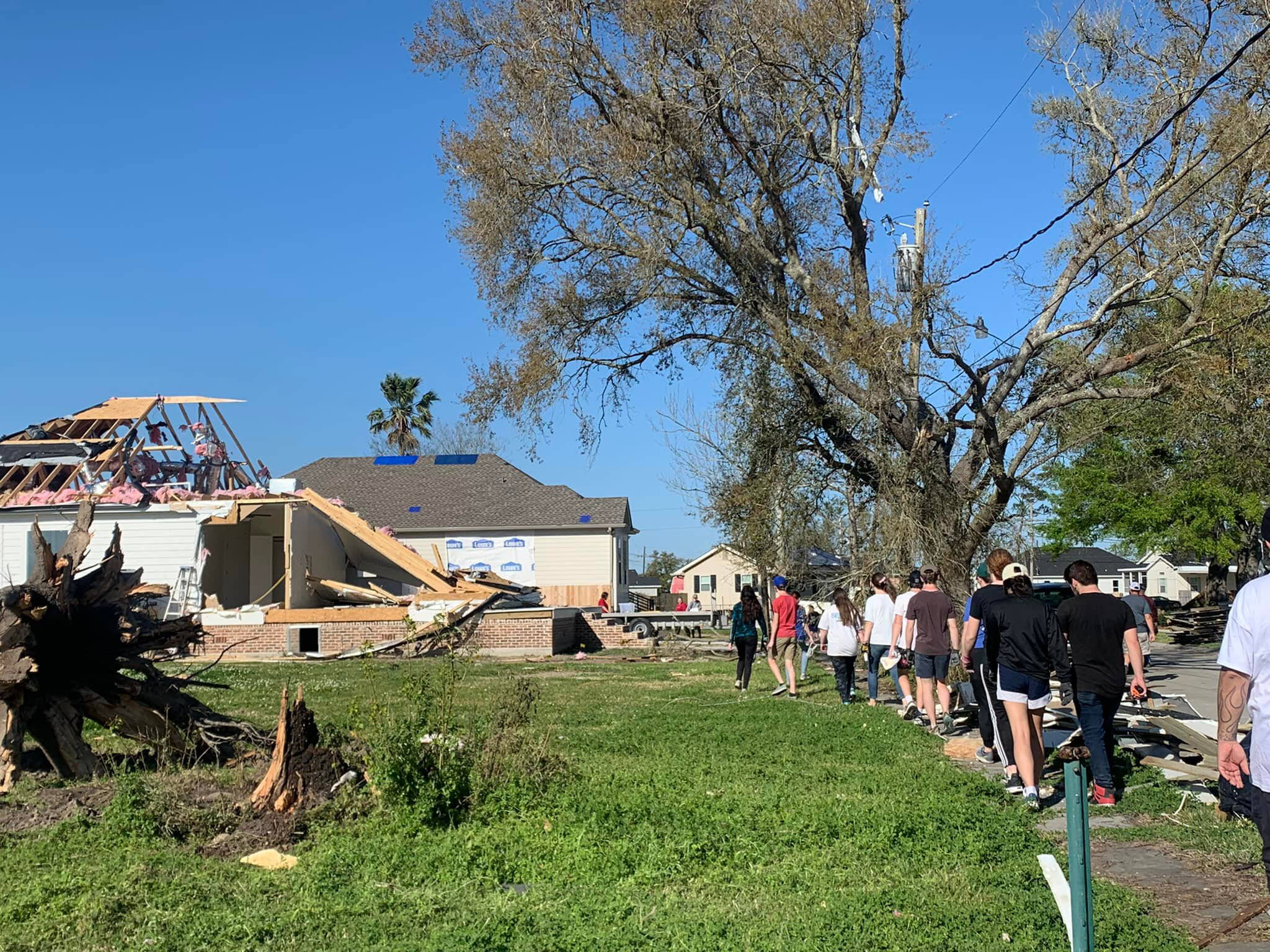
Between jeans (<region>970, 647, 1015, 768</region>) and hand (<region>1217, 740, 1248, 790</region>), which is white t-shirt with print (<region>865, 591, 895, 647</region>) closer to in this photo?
jeans (<region>970, 647, 1015, 768</region>)

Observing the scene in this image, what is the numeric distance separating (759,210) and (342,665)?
1206 cm

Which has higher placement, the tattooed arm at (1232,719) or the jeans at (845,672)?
the tattooed arm at (1232,719)

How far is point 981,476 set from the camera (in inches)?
839

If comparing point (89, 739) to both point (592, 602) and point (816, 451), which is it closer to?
point (816, 451)

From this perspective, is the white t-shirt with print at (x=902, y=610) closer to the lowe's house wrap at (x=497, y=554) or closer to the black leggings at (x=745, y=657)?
the black leggings at (x=745, y=657)

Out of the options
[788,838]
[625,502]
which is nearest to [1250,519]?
[625,502]

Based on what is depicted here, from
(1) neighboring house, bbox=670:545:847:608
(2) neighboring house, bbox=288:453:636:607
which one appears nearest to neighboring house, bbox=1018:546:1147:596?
(1) neighboring house, bbox=670:545:847:608

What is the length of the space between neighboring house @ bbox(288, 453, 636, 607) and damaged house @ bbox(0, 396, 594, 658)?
12316mm

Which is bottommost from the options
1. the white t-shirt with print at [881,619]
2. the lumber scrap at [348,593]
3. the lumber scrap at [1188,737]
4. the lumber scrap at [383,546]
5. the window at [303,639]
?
the lumber scrap at [1188,737]

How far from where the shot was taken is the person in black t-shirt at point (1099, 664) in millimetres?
8664

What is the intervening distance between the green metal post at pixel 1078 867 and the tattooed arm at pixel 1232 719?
44.6 inches

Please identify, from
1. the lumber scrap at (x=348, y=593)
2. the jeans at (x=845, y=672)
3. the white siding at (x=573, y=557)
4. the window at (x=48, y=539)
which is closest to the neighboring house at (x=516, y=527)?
the white siding at (x=573, y=557)

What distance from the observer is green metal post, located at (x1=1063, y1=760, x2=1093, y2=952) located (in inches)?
147

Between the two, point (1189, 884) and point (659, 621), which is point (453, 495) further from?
point (1189, 884)
